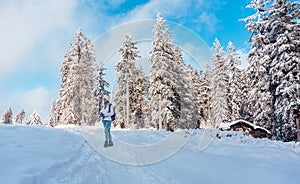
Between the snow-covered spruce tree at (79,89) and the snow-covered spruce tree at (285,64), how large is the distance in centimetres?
2605

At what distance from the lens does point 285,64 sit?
2072 cm

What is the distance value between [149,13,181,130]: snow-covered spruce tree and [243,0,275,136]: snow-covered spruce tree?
32.2 feet

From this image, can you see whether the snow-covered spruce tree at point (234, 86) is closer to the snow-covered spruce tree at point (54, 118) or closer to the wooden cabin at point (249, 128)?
the wooden cabin at point (249, 128)

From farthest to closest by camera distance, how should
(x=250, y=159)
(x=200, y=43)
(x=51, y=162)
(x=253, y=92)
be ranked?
(x=253, y=92) → (x=200, y=43) → (x=250, y=159) → (x=51, y=162)

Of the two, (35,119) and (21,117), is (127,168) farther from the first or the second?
(21,117)

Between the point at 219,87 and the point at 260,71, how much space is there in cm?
1980

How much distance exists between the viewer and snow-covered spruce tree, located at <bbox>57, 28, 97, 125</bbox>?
35.1 metres

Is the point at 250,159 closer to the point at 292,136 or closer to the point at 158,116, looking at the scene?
the point at 292,136

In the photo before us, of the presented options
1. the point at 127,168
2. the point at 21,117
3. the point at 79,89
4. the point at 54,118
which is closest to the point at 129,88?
the point at 79,89

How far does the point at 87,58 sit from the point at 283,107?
2996 cm

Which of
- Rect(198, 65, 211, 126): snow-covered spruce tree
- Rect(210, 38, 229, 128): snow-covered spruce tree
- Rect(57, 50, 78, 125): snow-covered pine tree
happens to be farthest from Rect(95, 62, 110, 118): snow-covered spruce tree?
Rect(210, 38, 229, 128): snow-covered spruce tree

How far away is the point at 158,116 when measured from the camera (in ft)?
104

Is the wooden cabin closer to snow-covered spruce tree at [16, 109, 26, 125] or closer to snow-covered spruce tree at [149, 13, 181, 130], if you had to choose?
snow-covered spruce tree at [149, 13, 181, 130]

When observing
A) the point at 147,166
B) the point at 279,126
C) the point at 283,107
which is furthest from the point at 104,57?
the point at 279,126
